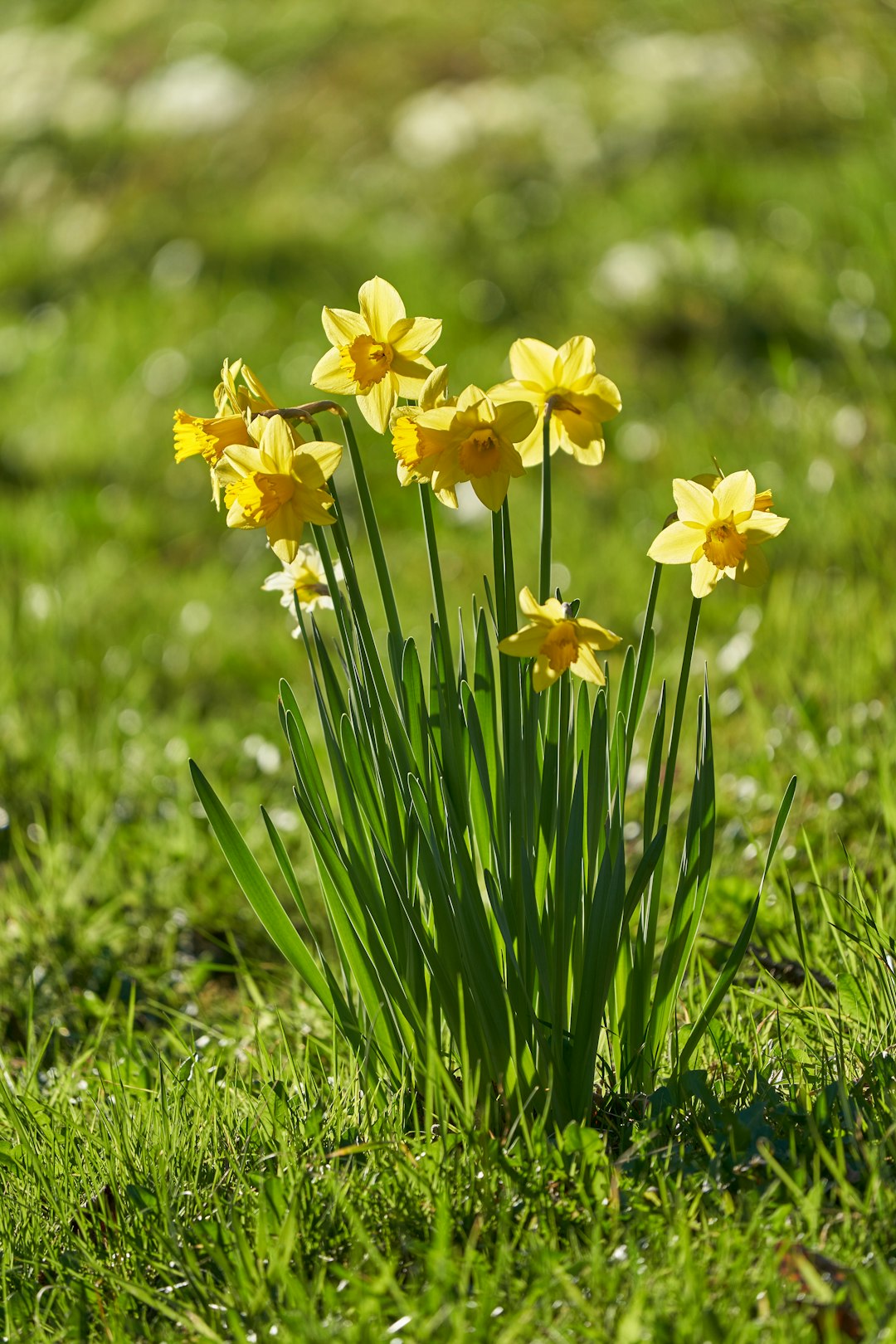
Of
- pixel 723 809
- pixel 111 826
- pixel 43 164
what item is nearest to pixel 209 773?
pixel 111 826

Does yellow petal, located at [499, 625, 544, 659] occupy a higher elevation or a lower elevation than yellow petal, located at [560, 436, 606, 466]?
lower

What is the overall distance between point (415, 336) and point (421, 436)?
156 mm

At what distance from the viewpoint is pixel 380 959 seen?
1.59 metres

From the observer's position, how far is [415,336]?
1440 millimetres

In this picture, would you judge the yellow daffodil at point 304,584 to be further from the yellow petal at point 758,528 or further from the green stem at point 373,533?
the yellow petal at point 758,528

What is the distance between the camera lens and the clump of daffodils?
1.41 meters

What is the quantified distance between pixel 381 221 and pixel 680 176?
1.63 metres

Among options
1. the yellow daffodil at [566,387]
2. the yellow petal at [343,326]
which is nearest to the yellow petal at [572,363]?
the yellow daffodil at [566,387]

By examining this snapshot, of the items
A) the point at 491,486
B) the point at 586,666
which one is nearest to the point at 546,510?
the point at 491,486

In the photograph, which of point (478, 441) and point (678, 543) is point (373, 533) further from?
point (678, 543)

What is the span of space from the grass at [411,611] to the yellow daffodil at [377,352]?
86 centimetres

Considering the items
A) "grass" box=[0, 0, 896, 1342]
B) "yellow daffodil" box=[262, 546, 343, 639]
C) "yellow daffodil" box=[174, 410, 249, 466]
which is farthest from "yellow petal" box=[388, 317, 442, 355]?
"grass" box=[0, 0, 896, 1342]

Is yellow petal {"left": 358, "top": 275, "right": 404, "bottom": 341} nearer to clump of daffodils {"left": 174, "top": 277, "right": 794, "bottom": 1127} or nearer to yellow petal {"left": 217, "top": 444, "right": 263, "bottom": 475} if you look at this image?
clump of daffodils {"left": 174, "top": 277, "right": 794, "bottom": 1127}

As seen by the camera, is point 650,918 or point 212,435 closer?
point 212,435
